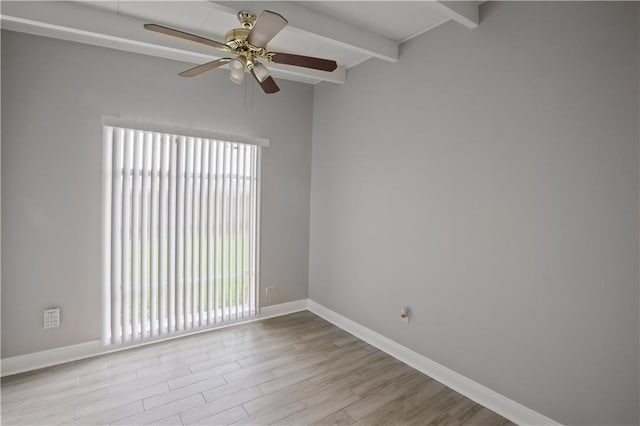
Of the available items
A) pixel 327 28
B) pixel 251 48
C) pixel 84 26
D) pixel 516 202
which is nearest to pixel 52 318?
pixel 84 26

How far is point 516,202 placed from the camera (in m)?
2.21

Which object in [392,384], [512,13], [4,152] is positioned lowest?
[392,384]

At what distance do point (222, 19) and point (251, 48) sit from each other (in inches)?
36.0

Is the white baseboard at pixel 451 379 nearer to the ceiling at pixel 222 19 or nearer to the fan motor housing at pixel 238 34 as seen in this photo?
the ceiling at pixel 222 19

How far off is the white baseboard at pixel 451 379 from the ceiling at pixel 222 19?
8.73ft

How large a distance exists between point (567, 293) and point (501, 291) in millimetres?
397

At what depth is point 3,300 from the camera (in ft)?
8.71

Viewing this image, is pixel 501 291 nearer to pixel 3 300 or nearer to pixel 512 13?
pixel 512 13

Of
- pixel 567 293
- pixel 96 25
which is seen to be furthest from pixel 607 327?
pixel 96 25

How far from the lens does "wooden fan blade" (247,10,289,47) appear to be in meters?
1.60

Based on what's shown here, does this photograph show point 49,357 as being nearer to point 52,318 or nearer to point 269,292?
point 52,318

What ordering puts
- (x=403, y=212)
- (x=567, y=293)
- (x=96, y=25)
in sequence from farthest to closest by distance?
(x=403, y=212)
(x=96, y=25)
(x=567, y=293)

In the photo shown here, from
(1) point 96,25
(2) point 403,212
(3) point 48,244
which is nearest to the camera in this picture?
(1) point 96,25

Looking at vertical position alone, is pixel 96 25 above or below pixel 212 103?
above
